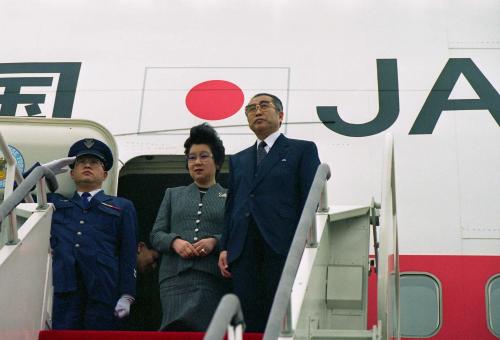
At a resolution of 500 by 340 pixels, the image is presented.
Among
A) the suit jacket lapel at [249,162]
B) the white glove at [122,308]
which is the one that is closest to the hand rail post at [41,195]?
the white glove at [122,308]

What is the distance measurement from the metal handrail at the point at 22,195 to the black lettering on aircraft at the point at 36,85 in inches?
122

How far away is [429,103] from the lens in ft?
31.1

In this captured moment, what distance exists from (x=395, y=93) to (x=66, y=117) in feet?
8.78

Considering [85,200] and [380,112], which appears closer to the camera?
[85,200]

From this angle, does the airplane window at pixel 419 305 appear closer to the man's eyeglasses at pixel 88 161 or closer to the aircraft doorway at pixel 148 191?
the aircraft doorway at pixel 148 191

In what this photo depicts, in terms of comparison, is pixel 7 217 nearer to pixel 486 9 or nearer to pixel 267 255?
pixel 267 255

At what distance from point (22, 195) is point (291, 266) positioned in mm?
1657

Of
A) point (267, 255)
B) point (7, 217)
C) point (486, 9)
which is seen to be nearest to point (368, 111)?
point (486, 9)

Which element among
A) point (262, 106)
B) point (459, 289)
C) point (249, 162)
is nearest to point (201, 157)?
point (249, 162)

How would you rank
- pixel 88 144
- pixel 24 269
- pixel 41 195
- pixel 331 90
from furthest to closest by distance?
pixel 331 90
pixel 88 144
pixel 41 195
pixel 24 269

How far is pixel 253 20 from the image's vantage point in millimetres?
10242

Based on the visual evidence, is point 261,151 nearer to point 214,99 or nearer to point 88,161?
point 88,161

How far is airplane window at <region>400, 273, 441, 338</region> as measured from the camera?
836 cm

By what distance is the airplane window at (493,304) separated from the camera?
8312 millimetres
